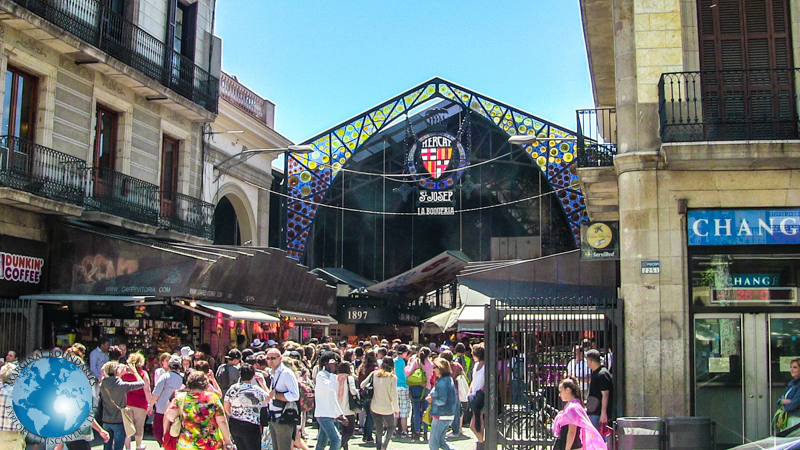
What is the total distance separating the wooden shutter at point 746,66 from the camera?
1394 centimetres

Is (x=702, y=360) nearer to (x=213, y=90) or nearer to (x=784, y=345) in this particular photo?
(x=784, y=345)

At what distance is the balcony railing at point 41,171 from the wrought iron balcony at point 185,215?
353cm

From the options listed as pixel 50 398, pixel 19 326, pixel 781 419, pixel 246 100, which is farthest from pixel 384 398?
pixel 246 100

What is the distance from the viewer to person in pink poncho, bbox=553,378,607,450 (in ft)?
31.3

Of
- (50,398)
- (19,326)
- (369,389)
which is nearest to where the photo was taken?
(50,398)

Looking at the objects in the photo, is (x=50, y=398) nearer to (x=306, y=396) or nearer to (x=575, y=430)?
(x=575, y=430)

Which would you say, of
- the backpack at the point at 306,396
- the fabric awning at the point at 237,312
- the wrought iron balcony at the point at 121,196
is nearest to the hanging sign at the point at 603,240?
the backpack at the point at 306,396

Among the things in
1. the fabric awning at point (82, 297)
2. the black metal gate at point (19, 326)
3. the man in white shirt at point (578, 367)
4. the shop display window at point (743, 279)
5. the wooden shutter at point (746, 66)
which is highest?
the wooden shutter at point (746, 66)

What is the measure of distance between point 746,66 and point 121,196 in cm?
1377

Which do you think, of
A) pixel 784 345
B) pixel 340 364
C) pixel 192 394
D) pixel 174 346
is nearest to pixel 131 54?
pixel 174 346

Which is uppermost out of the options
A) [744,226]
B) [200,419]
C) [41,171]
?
[41,171]

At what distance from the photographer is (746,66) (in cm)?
1448

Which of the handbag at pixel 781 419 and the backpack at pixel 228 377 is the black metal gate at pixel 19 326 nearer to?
the backpack at pixel 228 377

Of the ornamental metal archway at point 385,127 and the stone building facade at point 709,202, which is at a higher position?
the ornamental metal archway at point 385,127
